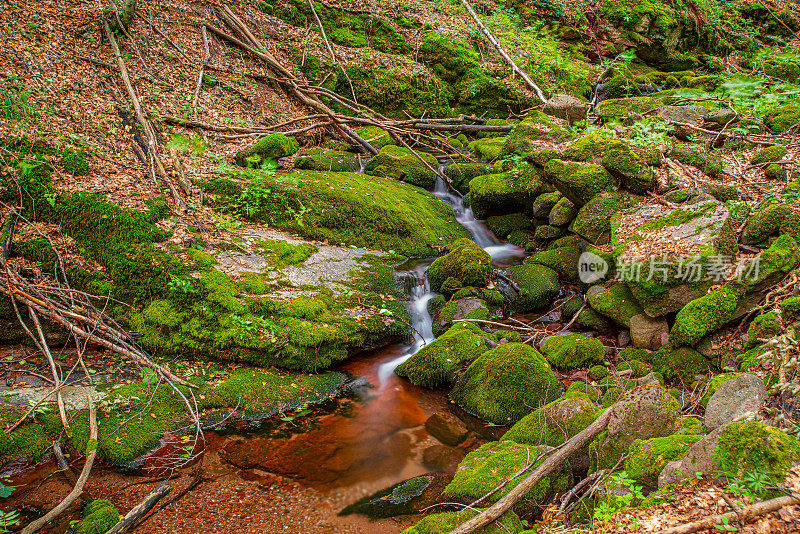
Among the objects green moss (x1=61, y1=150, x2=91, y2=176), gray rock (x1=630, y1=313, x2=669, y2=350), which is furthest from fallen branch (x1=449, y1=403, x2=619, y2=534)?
green moss (x1=61, y1=150, x2=91, y2=176)

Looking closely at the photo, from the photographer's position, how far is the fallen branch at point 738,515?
1.88 meters

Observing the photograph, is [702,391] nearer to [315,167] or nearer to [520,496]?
[520,496]

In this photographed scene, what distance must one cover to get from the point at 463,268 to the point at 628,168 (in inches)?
125

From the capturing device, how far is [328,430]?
4.69 meters

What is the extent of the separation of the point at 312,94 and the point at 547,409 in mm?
10808

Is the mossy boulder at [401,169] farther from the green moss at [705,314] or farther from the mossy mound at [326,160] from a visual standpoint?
the green moss at [705,314]

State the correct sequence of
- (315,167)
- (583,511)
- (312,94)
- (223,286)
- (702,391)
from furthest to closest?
(312,94) < (315,167) < (223,286) < (702,391) < (583,511)

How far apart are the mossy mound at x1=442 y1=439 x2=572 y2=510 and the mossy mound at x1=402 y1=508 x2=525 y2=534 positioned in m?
0.19

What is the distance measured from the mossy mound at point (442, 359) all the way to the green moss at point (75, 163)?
545cm

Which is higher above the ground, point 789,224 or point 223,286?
point 789,224

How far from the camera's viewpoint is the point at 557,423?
12.4 feet

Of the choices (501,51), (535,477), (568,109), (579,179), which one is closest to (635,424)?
(535,477)

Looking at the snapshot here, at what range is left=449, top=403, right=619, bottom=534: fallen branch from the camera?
112 inches

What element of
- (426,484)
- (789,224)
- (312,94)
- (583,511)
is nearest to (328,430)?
(426,484)
